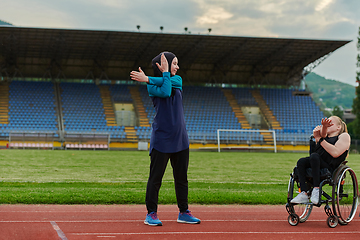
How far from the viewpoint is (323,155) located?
19.6 ft

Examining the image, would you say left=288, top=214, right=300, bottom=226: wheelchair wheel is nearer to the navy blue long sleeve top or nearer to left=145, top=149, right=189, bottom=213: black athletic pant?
left=145, top=149, right=189, bottom=213: black athletic pant

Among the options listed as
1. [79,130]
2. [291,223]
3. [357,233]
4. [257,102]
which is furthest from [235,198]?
[257,102]

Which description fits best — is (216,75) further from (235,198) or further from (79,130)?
(235,198)

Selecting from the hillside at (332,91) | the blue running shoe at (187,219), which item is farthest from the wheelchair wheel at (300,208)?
the hillside at (332,91)

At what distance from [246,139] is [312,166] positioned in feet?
102

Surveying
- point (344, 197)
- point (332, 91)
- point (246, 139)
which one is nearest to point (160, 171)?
point (344, 197)

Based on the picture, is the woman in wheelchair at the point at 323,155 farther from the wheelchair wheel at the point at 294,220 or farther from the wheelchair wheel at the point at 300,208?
the wheelchair wheel at the point at 294,220

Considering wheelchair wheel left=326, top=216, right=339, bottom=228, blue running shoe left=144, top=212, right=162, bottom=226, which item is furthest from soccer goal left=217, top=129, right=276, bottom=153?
blue running shoe left=144, top=212, right=162, bottom=226

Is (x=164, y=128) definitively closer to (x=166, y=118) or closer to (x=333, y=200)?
(x=166, y=118)

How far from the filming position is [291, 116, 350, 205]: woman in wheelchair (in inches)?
225

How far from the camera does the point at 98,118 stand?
124ft

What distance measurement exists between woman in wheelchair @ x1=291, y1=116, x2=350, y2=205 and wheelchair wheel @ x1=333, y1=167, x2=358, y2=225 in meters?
0.22

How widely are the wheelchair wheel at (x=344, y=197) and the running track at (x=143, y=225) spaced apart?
0.16 meters

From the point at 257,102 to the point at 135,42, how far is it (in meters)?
14.6
